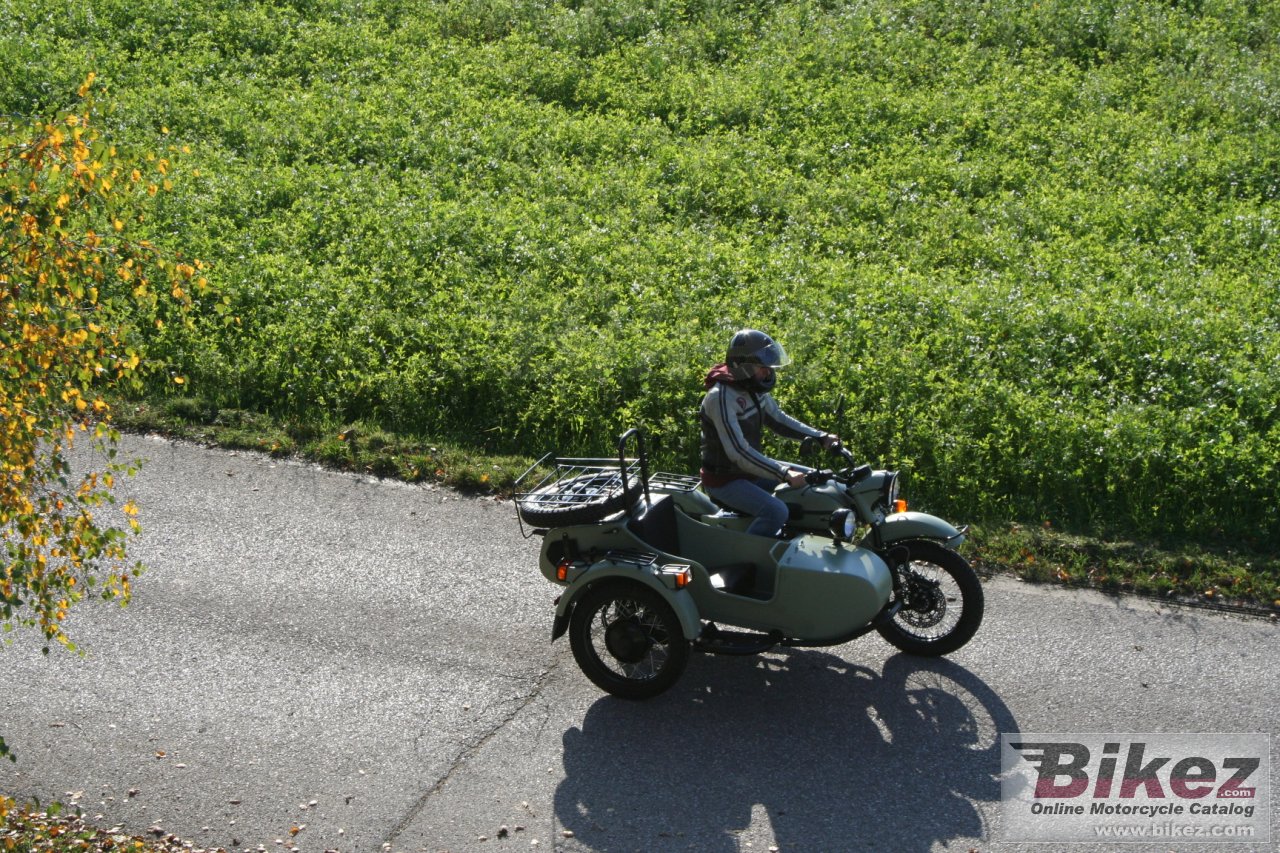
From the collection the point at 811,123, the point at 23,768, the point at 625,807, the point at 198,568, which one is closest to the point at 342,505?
the point at 198,568

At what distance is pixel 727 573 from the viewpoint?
8.11m

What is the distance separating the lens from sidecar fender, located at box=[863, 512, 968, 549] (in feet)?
26.9

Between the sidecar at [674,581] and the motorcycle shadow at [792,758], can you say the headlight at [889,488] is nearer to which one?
the sidecar at [674,581]

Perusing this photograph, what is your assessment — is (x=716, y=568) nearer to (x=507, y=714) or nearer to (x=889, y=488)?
(x=889, y=488)

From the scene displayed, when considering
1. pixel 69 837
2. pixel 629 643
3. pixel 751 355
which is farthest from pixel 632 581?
pixel 69 837

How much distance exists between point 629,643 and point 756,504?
116 cm

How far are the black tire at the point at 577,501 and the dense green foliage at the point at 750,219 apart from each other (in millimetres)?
3115

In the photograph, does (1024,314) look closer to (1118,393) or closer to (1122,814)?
(1118,393)

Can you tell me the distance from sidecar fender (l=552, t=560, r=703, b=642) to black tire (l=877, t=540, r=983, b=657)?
132 cm

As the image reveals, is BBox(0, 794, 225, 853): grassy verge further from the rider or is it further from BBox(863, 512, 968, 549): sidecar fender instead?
BBox(863, 512, 968, 549): sidecar fender

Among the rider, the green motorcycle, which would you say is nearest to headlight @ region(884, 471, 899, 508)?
the green motorcycle

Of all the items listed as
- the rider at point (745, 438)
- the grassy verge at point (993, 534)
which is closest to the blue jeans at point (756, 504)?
the rider at point (745, 438)

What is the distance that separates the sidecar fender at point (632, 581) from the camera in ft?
25.1

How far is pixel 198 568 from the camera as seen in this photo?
384 inches
